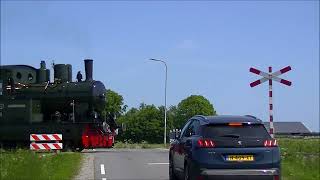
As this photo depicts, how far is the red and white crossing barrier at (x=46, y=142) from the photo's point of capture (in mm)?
27031

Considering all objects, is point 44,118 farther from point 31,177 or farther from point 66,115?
point 31,177

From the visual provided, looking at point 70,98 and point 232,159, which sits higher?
point 70,98

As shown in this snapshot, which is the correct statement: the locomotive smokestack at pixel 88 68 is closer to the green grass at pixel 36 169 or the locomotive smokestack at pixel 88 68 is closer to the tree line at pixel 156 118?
the green grass at pixel 36 169

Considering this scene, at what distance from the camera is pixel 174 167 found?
14547mm

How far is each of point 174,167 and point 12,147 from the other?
636 inches

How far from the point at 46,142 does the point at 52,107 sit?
2.50m

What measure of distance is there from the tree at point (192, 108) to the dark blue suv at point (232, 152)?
276ft

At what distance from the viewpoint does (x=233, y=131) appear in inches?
475

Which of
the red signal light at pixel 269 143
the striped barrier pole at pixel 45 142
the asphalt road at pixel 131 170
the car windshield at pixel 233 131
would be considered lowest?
the asphalt road at pixel 131 170

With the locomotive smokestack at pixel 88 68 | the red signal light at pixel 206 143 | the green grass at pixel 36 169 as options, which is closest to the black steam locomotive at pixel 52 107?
the locomotive smokestack at pixel 88 68

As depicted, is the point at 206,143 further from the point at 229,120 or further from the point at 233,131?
the point at 229,120

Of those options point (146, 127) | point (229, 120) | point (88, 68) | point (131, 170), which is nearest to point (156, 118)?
point (146, 127)

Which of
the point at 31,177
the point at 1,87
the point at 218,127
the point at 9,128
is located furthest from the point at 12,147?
the point at 218,127

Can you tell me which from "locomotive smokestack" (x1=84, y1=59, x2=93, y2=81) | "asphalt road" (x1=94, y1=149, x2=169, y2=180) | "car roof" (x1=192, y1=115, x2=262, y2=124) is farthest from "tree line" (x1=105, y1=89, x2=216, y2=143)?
"car roof" (x1=192, y1=115, x2=262, y2=124)
